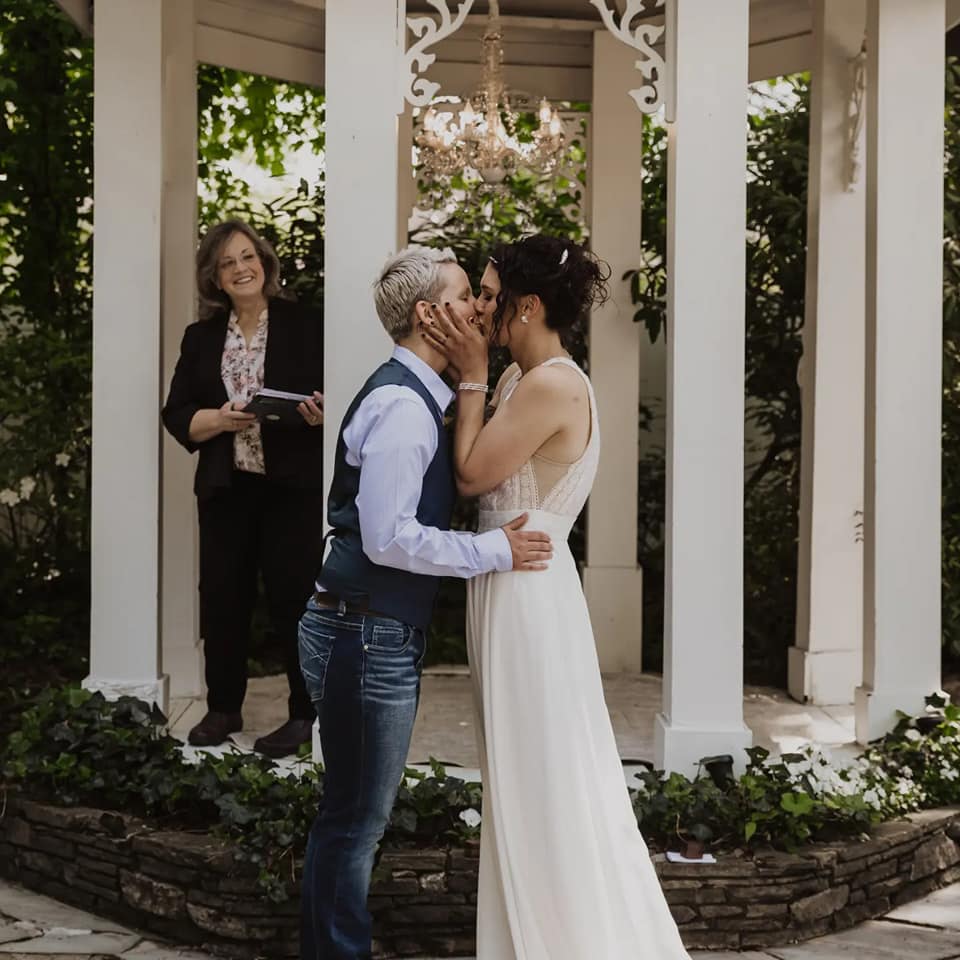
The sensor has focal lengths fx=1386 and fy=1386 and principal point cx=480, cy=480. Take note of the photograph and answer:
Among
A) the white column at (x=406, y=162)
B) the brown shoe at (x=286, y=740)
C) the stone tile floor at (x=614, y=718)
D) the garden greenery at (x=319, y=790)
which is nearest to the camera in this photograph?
the garden greenery at (x=319, y=790)

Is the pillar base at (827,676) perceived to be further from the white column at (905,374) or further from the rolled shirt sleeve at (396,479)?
the rolled shirt sleeve at (396,479)

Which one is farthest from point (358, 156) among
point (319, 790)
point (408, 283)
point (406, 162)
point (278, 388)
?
point (406, 162)

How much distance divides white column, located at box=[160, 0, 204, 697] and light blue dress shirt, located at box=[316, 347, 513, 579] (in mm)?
3196

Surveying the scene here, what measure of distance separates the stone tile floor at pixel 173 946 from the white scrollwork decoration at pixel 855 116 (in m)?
3.21

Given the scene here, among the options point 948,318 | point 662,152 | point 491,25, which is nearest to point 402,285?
point 491,25

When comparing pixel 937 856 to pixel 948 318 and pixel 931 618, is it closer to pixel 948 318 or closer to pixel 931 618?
pixel 931 618

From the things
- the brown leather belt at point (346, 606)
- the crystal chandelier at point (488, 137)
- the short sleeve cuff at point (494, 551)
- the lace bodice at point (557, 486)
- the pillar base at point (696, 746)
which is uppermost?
the crystal chandelier at point (488, 137)

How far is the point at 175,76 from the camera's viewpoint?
19.7 feet

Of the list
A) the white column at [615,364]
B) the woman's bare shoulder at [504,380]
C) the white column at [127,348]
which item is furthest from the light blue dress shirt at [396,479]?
the white column at [615,364]

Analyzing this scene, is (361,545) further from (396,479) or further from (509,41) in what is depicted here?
(509,41)

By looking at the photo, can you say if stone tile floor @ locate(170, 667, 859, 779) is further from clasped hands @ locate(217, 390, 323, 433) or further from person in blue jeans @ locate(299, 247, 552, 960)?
person in blue jeans @ locate(299, 247, 552, 960)

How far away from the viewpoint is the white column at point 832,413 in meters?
6.09

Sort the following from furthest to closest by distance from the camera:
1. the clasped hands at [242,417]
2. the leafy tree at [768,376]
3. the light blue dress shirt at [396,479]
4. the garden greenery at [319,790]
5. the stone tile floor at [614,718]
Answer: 1. the leafy tree at [768,376]
2. the stone tile floor at [614,718]
3. the clasped hands at [242,417]
4. the garden greenery at [319,790]
5. the light blue dress shirt at [396,479]

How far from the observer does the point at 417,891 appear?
3877 mm
